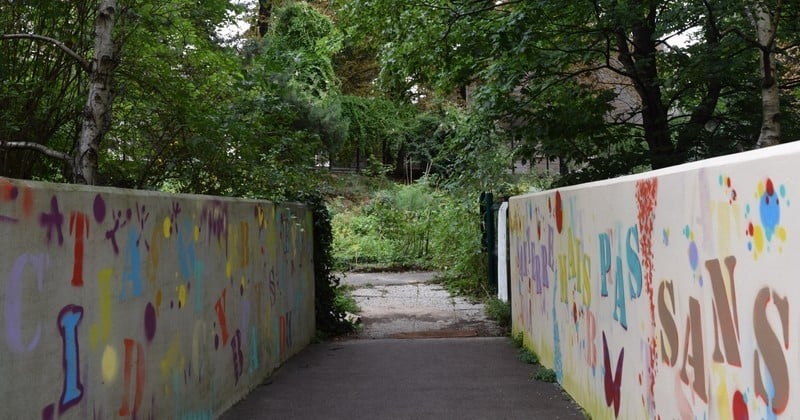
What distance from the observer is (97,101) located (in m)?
5.93

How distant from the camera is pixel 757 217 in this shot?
2506 mm

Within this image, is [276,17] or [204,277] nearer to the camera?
[204,277]

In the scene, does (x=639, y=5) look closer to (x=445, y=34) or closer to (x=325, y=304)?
(x=445, y=34)

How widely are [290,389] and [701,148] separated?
692 cm

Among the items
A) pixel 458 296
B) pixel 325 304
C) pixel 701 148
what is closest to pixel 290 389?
pixel 325 304

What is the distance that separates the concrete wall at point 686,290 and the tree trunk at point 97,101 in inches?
154

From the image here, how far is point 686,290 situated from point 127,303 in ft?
9.40

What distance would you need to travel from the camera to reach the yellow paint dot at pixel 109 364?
11.9ft

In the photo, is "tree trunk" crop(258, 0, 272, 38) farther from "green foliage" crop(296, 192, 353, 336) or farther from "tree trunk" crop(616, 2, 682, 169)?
"tree trunk" crop(616, 2, 682, 169)

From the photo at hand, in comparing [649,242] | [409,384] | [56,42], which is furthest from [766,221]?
[56,42]

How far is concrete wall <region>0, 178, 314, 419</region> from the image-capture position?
285cm

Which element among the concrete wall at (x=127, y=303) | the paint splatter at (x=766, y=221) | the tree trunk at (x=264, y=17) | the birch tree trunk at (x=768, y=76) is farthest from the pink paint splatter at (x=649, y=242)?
the tree trunk at (x=264, y=17)

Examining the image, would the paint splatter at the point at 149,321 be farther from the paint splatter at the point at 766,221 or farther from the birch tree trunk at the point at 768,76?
the birch tree trunk at the point at 768,76

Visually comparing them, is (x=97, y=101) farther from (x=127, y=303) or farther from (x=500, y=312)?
(x=500, y=312)
